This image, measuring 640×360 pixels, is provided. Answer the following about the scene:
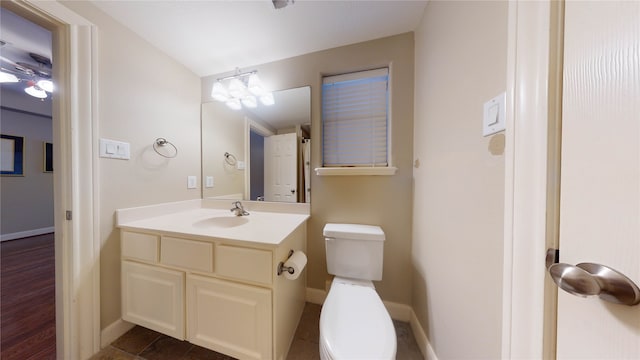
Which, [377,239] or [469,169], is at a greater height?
[469,169]

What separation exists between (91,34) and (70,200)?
37.2 inches

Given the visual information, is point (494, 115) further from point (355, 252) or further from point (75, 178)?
point (75, 178)

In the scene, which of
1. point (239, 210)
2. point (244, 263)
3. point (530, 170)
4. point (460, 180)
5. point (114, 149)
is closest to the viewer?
point (530, 170)

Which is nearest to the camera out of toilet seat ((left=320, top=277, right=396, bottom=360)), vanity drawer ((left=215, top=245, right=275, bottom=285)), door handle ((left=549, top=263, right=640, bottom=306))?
door handle ((left=549, top=263, right=640, bottom=306))

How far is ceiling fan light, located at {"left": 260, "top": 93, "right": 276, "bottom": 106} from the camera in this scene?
1.56m

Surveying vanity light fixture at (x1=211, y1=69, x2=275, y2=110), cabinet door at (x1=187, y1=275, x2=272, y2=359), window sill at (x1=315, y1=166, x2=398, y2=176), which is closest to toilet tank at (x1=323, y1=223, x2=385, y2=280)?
window sill at (x1=315, y1=166, x2=398, y2=176)

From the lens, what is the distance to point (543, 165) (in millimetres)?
427

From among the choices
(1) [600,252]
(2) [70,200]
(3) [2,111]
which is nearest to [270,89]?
(2) [70,200]

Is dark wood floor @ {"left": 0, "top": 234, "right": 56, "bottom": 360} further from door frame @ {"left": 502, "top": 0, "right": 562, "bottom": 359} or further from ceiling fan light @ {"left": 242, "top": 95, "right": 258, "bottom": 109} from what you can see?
door frame @ {"left": 502, "top": 0, "right": 562, "bottom": 359}

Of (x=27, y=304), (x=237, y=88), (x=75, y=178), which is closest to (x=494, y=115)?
(x=237, y=88)

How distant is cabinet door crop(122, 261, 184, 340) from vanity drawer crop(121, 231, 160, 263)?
0.18 feet

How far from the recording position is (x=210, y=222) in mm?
1431

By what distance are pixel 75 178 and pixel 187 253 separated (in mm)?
727

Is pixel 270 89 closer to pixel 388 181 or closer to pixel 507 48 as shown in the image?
pixel 388 181
